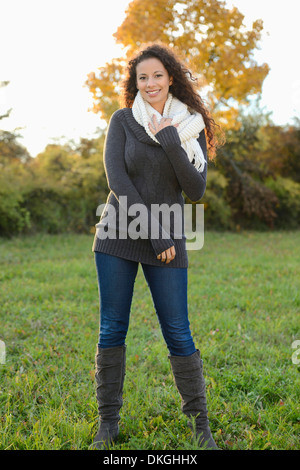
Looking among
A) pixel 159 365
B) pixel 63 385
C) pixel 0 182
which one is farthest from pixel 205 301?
pixel 0 182

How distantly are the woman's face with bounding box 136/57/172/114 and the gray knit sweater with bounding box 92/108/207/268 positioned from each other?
164mm

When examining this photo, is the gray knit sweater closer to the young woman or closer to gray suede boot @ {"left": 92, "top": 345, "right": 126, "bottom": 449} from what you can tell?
the young woman

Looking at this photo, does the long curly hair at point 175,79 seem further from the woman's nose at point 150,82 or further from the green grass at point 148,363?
the green grass at point 148,363

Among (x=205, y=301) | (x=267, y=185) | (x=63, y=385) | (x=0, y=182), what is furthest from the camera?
(x=267, y=185)

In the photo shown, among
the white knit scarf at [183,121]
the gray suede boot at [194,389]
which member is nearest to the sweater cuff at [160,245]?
the white knit scarf at [183,121]

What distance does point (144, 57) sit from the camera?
2191mm

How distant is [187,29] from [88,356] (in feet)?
28.9

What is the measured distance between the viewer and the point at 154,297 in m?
2.08

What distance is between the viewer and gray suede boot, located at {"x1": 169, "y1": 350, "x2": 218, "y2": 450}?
206 centimetres

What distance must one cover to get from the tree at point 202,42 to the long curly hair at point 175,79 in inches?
301

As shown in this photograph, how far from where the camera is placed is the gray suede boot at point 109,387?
2.10m

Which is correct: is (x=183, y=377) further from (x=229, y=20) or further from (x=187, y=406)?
(x=229, y=20)

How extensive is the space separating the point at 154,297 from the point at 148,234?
338mm

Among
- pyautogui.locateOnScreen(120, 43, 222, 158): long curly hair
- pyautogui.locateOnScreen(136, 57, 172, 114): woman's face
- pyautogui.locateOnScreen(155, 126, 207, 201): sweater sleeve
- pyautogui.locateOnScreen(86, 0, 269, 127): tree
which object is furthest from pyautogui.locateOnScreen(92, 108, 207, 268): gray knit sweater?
pyautogui.locateOnScreen(86, 0, 269, 127): tree
